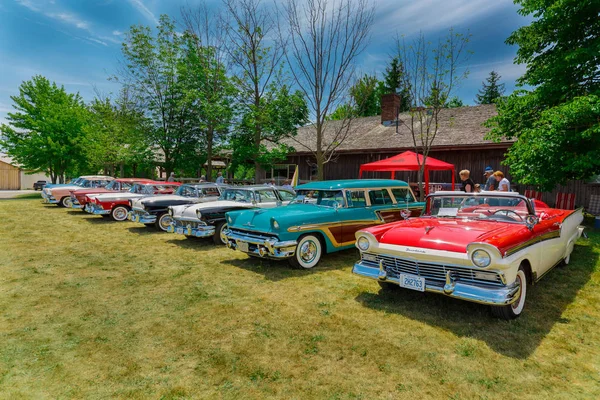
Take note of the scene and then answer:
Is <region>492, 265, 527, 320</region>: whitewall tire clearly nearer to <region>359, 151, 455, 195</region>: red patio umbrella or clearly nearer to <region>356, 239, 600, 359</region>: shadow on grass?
<region>356, 239, 600, 359</region>: shadow on grass

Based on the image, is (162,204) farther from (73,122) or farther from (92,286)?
(73,122)

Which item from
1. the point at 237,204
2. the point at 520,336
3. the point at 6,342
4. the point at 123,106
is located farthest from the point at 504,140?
the point at 123,106

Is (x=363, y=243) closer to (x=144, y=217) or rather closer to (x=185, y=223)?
(x=185, y=223)

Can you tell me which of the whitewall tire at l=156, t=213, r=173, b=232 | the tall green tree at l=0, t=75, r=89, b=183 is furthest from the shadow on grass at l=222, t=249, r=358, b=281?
the tall green tree at l=0, t=75, r=89, b=183

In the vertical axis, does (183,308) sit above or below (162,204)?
below

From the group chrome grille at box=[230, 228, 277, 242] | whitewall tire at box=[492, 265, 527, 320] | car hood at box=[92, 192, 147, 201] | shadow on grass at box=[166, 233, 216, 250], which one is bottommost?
shadow on grass at box=[166, 233, 216, 250]

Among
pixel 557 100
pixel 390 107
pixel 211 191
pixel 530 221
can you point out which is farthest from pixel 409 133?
pixel 530 221

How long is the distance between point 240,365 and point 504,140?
15196mm

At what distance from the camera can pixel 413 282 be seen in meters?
4.23

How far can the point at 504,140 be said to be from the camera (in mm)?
14531

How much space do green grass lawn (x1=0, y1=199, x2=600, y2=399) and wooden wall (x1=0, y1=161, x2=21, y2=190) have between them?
178 ft

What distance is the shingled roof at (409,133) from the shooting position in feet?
54.3

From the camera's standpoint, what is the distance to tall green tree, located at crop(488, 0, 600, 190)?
9.42m

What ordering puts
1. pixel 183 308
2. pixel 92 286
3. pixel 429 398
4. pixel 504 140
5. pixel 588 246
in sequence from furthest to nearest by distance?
pixel 504 140 < pixel 588 246 < pixel 92 286 < pixel 183 308 < pixel 429 398
